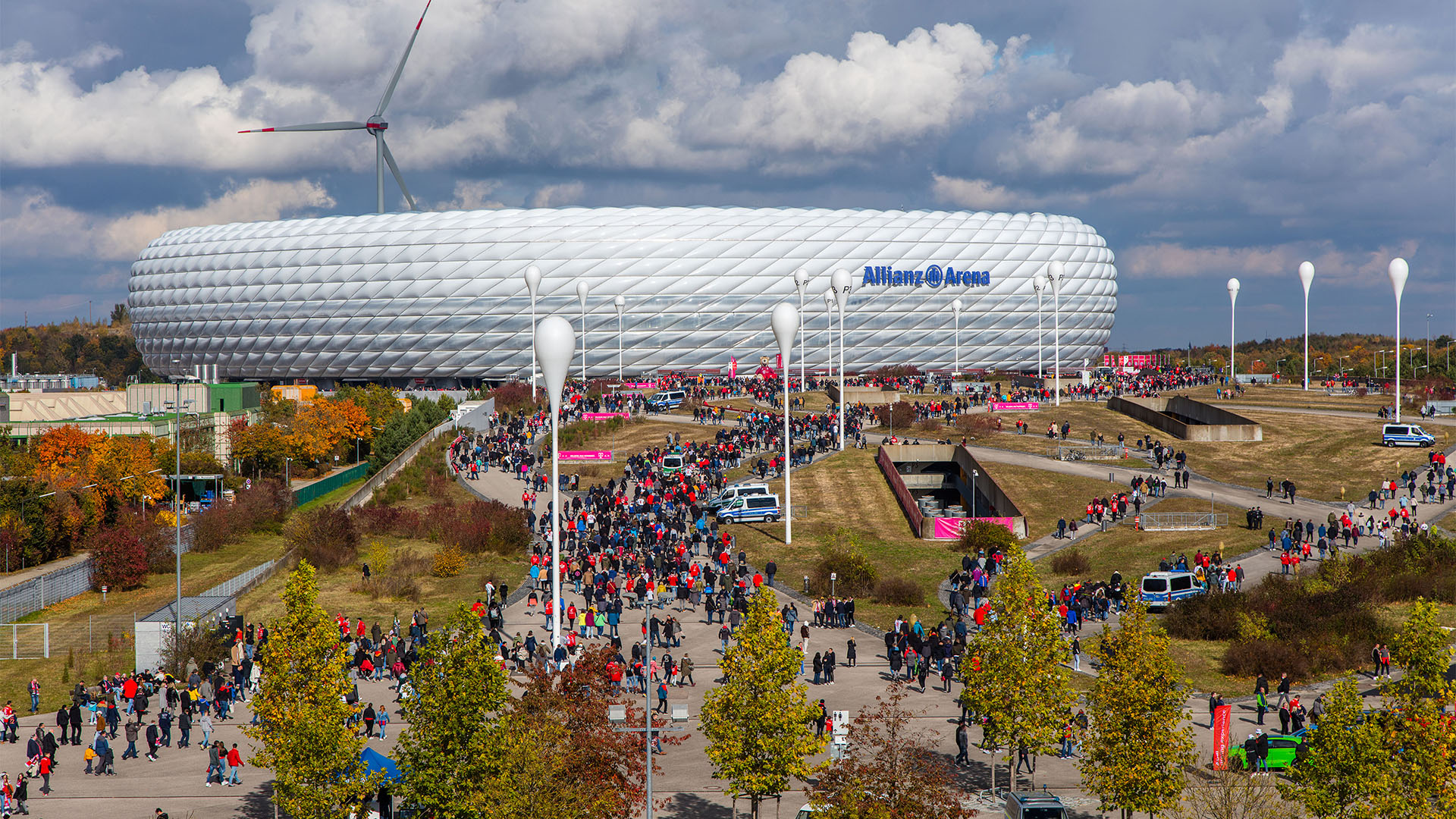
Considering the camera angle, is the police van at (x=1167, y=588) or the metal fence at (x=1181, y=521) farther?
the metal fence at (x=1181, y=521)

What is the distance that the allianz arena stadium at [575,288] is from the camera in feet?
346

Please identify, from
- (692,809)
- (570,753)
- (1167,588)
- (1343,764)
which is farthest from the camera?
(1167,588)

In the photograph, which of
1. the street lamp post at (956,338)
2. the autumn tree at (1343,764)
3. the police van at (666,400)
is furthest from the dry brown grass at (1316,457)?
the autumn tree at (1343,764)

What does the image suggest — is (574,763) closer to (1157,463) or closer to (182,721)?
(182,721)

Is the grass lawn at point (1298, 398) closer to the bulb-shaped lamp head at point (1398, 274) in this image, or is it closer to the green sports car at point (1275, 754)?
the bulb-shaped lamp head at point (1398, 274)

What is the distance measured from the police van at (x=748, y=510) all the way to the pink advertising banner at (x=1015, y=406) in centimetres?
2469

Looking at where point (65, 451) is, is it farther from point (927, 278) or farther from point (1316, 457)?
point (927, 278)

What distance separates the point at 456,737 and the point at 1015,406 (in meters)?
50.1

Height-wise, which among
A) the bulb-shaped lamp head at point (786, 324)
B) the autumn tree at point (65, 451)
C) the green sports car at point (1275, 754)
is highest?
the bulb-shaped lamp head at point (786, 324)

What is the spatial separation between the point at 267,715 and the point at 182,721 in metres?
6.97

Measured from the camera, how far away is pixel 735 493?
4291cm

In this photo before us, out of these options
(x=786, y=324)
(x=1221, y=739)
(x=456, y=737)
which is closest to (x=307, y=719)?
(x=456, y=737)

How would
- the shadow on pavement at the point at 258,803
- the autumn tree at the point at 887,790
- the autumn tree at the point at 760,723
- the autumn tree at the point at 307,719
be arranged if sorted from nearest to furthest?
the autumn tree at the point at 887,790
the autumn tree at the point at 307,719
the autumn tree at the point at 760,723
the shadow on pavement at the point at 258,803

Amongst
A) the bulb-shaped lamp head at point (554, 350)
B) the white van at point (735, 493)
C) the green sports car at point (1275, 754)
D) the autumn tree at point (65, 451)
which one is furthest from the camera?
the autumn tree at point (65, 451)
